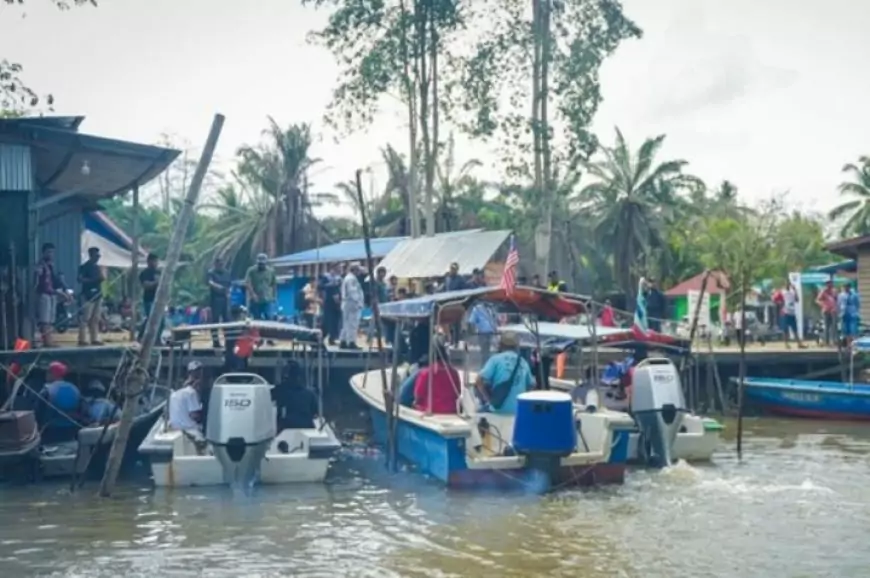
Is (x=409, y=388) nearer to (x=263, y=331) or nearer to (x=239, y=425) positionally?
(x=263, y=331)

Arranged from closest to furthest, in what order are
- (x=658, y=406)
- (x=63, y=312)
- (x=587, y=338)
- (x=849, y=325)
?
(x=658, y=406), (x=587, y=338), (x=63, y=312), (x=849, y=325)

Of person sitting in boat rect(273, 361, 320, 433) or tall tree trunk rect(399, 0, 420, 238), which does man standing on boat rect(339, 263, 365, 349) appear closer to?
person sitting in boat rect(273, 361, 320, 433)

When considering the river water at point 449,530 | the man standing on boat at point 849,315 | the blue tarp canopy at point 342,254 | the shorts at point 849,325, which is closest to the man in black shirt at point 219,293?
the river water at point 449,530

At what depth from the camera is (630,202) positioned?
144 feet

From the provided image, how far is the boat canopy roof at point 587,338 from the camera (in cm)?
1741

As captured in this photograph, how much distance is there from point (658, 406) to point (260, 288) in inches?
331

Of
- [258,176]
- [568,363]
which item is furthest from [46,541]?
[258,176]

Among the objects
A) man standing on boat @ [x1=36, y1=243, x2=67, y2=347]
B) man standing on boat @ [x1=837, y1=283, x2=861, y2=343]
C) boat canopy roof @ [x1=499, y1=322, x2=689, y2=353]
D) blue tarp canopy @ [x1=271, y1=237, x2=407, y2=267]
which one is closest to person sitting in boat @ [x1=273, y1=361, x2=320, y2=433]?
boat canopy roof @ [x1=499, y1=322, x2=689, y2=353]

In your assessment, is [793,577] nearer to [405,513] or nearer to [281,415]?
[405,513]

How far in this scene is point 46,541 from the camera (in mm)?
11719

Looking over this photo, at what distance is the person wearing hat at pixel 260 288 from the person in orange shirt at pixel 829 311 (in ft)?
46.4

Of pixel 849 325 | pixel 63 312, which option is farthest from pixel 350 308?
pixel 849 325

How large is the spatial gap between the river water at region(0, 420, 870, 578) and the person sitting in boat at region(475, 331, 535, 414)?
4.20ft

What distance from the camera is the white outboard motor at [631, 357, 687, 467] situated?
51.3 ft
